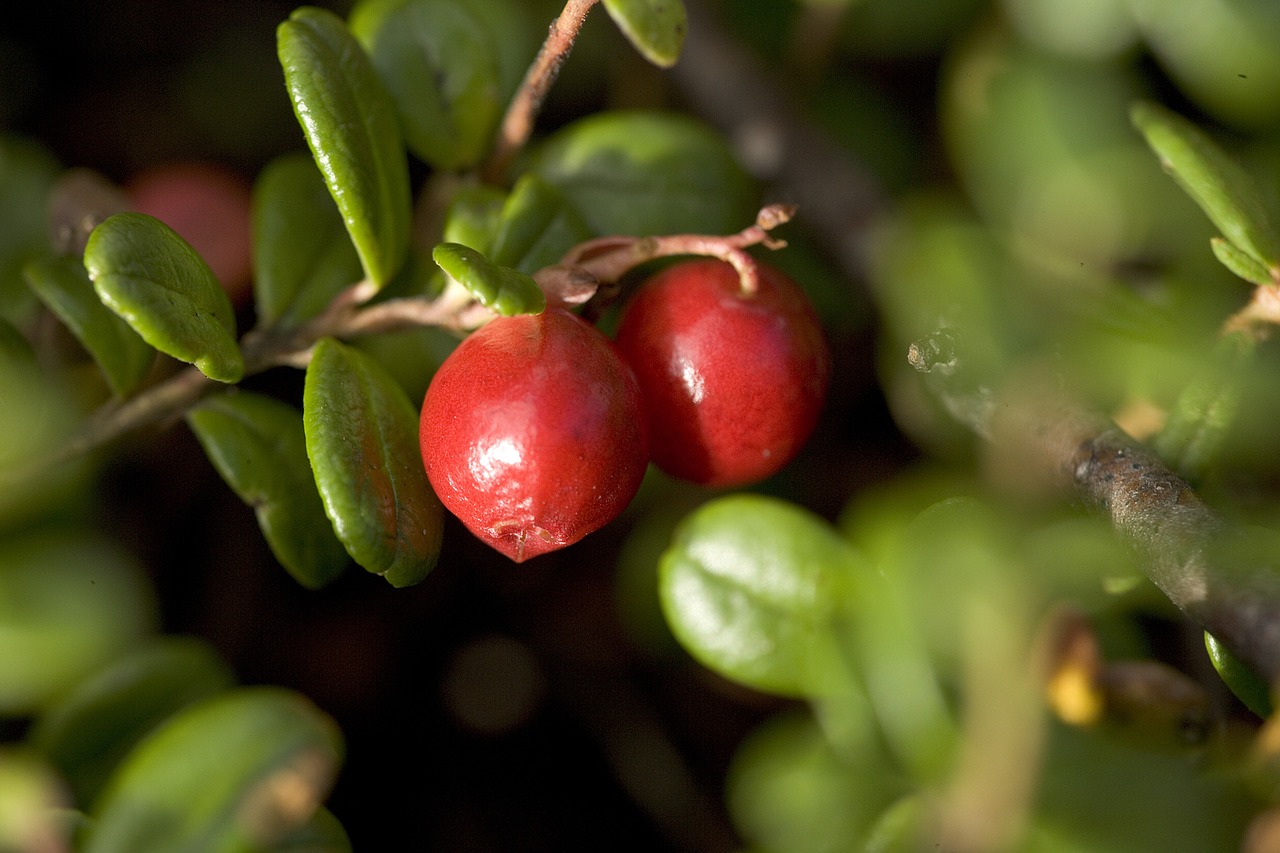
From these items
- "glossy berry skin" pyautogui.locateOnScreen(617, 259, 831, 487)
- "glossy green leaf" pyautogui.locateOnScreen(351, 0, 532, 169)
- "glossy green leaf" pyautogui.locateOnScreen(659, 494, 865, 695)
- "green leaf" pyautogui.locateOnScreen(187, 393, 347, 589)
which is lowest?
"glossy green leaf" pyautogui.locateOnScreen(659, 494, 865, 695)

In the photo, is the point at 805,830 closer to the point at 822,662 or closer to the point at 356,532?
the point at 822,662

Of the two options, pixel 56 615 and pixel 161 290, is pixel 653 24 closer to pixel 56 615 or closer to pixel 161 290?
pixel 161 290

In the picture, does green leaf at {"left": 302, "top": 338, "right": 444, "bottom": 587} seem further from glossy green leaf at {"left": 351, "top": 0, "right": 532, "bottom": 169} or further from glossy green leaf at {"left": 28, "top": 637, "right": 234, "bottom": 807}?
glossy green leaf at {"left": 28, "top": 637, "right": 234, "bottom": 807}

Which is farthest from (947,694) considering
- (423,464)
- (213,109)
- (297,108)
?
(213,109)

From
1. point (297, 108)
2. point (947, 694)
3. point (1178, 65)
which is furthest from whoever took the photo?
point (1178, 65)

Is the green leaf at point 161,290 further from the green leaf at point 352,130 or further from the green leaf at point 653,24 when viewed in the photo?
the green leaf at point 653,24

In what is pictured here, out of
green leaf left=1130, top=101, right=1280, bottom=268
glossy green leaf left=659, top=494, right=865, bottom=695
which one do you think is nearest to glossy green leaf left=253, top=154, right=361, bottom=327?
glossy green leaf left=659, top=494, right=865, bottom=695

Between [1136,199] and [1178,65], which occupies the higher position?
[1178,65]
